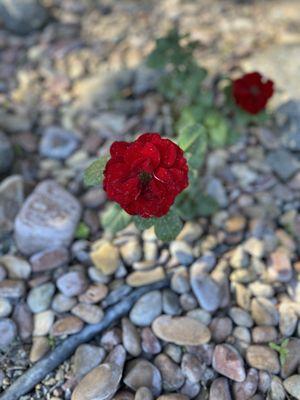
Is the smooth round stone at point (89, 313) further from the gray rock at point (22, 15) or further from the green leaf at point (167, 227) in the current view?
the gray rock at point (22, 15)

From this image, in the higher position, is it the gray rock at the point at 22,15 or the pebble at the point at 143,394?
the gray rock at the point at 22,15

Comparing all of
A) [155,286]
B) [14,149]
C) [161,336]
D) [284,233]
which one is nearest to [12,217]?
[14,149]

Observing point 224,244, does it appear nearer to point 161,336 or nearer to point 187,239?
point 187,239

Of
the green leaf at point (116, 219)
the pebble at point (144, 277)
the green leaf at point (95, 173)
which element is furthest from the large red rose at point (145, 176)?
the pebble at point (144, 277)

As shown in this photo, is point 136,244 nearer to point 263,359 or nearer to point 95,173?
point 95,173

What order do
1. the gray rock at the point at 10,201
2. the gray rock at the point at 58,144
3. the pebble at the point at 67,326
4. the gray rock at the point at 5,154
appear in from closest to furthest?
the pebble at the point at 67,326
the gray rock at the point at 10,201
the gray rock at the point at 5,154
the gray rock at the point at 58,144

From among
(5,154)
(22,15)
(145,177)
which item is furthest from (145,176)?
(22,15)

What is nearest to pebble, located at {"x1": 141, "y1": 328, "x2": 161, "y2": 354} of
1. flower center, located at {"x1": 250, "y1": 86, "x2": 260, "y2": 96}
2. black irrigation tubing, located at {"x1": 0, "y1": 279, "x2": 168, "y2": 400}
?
black irrigation tubing, located at {"x1": 0, "y1": 279, "x2": 168, "y2": 400}

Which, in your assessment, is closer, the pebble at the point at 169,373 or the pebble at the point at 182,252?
the pebble at the point at 169,373
